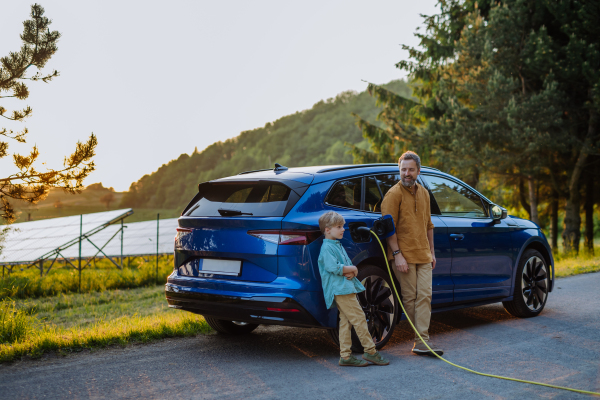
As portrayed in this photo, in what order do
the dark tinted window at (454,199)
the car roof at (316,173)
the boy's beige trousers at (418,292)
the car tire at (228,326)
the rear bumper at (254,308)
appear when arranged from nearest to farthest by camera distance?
1. the rear bumper at (254,308)
2. the car roof at (316,173)
3. the boy's beige trousers at (418,292)
4. the car tire at (228,326)
5. the dark tinted window at (454,199)

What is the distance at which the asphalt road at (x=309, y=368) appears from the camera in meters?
4.05

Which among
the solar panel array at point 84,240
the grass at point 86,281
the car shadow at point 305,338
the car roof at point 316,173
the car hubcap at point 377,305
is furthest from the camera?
the solar panel array at point 84,240

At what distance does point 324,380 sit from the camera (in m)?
4.32

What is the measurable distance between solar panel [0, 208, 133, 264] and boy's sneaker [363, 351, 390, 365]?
533 inches

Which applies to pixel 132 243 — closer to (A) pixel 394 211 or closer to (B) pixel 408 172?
(A) pixel 394 211

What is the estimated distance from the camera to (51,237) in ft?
66.4

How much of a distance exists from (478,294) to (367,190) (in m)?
2.05

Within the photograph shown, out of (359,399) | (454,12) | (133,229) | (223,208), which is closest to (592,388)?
(359,399)

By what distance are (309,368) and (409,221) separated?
5.36 ft

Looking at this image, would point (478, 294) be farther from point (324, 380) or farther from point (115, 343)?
point (115, 343)

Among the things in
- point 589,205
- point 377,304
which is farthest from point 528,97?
point 377,304

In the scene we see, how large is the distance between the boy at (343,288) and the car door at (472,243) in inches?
65.9

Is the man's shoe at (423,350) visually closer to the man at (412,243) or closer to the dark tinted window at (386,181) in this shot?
the man at (412,243)

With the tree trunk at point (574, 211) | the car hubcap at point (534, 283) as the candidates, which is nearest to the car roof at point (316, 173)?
the car hubcap at point (534, 283)
